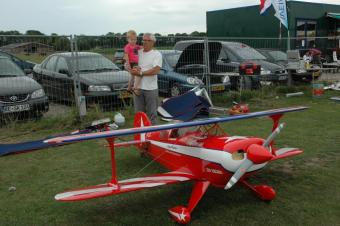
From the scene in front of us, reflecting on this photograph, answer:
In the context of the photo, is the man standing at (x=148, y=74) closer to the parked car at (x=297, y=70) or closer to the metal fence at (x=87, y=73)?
the metal fence at (x=87, y=73)

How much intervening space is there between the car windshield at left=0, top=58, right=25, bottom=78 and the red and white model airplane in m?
5.32

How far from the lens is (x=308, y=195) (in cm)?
463

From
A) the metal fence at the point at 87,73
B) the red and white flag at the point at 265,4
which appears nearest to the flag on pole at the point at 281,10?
the red and white flag at the point at 265,4

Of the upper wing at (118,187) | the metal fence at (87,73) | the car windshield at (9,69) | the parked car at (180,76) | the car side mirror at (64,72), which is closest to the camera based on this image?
the upper wing at (118,187)

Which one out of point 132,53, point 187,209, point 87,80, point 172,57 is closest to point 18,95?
point 87,80

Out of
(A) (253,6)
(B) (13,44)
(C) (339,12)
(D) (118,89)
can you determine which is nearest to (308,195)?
(D) (118,89)

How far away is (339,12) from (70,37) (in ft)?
85.4

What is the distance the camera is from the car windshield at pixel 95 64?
975 centimetres

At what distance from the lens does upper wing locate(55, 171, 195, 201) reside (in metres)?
3.68

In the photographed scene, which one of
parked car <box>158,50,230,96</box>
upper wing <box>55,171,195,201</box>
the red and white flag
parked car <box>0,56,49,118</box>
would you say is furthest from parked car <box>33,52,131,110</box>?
the red and white flag

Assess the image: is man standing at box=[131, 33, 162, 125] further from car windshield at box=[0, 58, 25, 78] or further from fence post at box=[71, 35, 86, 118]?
car windshield at box=[0, 58, 25, 78]

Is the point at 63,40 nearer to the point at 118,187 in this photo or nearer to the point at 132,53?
the point at 132,53

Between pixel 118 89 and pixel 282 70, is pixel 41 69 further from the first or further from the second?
pixel 282 70

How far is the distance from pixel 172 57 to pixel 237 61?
2.58 meters
